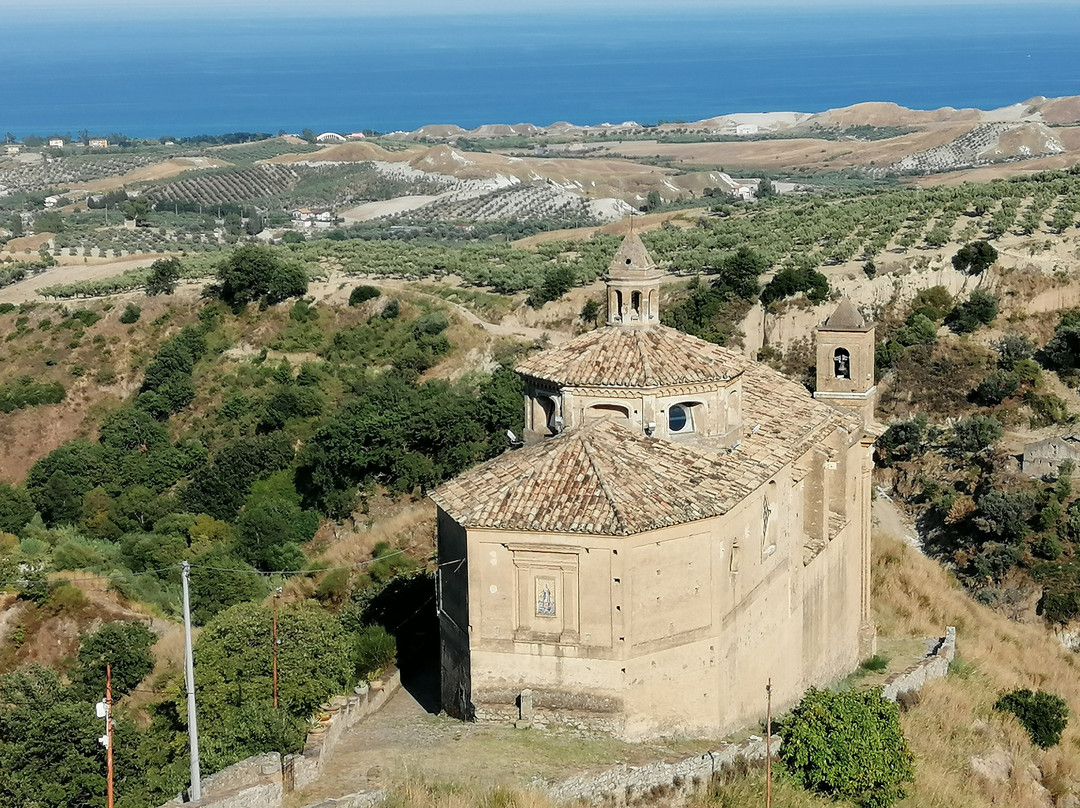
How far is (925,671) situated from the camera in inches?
1136

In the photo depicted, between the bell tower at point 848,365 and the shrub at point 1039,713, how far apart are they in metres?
6.19

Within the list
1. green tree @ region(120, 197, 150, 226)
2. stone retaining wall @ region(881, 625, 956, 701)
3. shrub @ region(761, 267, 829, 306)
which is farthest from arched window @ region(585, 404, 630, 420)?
green tree @ region(120, 197, 150, 226)

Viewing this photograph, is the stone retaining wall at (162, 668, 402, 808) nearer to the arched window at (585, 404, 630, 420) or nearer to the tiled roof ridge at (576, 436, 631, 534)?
the tiled roof ridge at (576, 436, 631, 534)

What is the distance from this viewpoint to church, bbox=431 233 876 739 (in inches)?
856

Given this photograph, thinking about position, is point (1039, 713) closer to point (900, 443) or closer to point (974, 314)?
point (900, 443)

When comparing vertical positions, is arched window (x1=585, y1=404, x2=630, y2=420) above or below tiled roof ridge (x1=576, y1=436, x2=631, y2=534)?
above

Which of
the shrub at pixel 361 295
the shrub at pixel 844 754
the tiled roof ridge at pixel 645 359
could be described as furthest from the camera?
the shrub at pixel 361 295

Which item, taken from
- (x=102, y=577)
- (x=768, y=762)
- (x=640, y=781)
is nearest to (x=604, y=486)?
(x=640, y=781)

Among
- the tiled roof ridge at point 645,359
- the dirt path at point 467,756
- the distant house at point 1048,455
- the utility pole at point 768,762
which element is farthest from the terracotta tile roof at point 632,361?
the distant house at point 1048,455

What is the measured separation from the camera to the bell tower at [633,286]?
83.5 ft

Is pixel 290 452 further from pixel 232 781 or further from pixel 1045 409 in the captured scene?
pixel 232 781

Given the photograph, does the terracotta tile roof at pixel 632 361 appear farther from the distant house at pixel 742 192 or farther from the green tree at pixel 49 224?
the green tree at pixel 49 224

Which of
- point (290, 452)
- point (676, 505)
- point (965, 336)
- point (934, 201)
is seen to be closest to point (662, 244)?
point (934, 201)

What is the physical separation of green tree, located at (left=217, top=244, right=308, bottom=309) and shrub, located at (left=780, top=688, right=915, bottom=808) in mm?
43597
